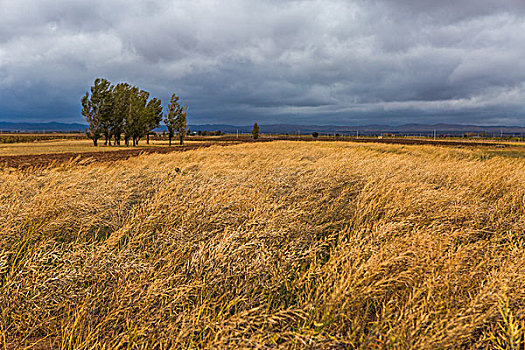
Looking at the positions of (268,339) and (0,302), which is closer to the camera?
(268,339)

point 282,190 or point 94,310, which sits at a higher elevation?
point 282,190

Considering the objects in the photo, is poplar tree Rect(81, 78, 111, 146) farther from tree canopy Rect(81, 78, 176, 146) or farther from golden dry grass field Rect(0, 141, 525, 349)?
golden dry grass field Rect(0, 141, 525, 349)

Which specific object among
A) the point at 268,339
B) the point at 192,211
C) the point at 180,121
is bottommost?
the point at 268,339

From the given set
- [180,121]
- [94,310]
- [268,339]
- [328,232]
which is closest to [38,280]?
[94,310]

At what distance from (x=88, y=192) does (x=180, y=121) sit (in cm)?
5539

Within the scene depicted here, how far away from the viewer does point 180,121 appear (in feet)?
191

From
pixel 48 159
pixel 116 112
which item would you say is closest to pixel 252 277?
pixel 48 159

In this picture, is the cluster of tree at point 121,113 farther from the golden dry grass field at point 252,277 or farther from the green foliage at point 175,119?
the golden dry grass field at point 252,277

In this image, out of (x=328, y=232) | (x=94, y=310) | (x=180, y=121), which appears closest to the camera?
(x=94, y=310)

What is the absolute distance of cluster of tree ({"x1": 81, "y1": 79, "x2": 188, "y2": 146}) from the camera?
168ft

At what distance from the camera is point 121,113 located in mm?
53531

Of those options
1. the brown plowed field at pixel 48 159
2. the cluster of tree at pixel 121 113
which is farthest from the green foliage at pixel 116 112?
the brown plowed field at pixel 48 159

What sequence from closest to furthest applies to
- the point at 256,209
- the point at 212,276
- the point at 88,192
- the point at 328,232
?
the point at 212,276, the point at 256,209, the point at 328,232, the point at 88,192

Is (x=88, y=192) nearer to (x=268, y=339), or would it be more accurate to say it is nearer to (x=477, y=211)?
(x=268, y=339)
